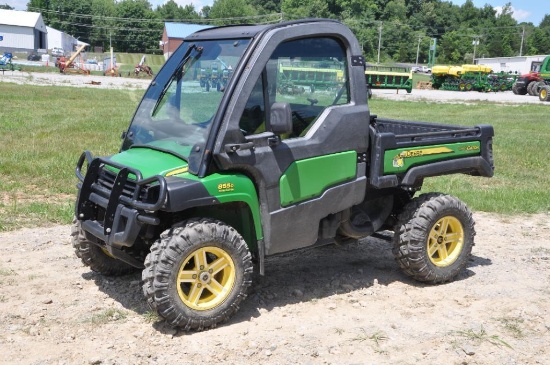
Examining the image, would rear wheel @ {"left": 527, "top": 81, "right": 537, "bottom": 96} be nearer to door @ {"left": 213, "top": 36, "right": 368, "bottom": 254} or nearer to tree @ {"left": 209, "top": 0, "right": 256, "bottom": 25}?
door @ {"left": 213, "top": 36, "right": 368, "bottom": 254}

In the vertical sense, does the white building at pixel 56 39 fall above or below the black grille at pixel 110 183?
above

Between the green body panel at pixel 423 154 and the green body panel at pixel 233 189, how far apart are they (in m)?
1.34

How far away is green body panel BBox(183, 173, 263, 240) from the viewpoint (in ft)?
14.9

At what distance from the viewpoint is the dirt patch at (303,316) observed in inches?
173

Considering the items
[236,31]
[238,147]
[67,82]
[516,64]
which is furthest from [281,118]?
[516,64]

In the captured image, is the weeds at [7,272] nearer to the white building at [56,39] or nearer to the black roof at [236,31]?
the black roof at [236,31]

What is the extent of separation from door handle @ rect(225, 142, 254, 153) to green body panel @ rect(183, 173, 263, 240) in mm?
195

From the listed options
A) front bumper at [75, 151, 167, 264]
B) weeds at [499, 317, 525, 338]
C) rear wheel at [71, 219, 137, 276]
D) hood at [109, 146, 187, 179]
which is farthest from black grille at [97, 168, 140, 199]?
weeds at [499, 317, 525, 338]

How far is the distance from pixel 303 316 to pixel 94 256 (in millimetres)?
1852

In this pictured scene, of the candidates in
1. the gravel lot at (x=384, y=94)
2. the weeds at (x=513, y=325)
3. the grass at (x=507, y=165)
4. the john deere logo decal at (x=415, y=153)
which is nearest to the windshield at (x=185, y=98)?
the john deere logo decal at (x=415, y=153)

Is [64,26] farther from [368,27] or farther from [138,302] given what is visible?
[138,302]

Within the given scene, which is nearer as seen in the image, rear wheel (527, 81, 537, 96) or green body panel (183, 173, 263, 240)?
green body panel (183, 173, 263, 240)

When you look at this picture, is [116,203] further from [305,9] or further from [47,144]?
[305,9]

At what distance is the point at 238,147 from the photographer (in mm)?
4586
